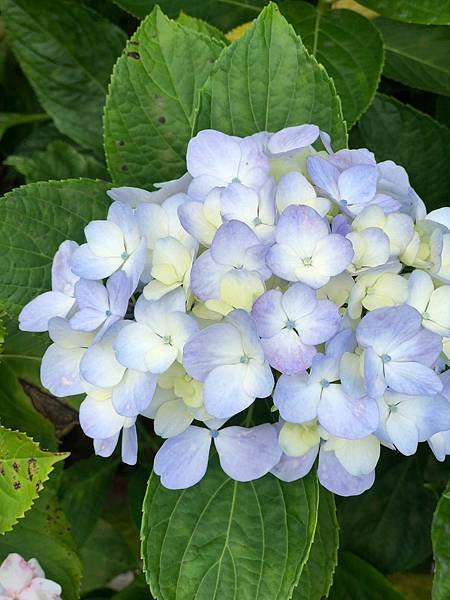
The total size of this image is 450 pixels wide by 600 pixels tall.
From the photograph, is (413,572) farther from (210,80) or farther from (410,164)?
(210,80)

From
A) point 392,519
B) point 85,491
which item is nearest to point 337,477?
point 392,519

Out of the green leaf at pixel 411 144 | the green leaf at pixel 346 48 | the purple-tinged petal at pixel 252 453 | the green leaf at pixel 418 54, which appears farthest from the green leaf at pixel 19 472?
the green leaf at pixel 418 54

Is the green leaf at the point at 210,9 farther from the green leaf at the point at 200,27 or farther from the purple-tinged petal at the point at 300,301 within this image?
the purple-tinged petal at the point at 300,301

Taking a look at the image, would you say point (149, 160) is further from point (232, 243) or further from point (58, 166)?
point (58, 166)

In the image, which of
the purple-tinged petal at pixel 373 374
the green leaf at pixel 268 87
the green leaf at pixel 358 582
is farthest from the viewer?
the green leaf at pixel 358 582

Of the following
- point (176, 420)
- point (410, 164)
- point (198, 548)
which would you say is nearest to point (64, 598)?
point (198, 548)

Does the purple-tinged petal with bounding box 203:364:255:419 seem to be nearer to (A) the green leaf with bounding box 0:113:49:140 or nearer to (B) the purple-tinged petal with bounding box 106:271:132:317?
(B) the purple-tinged petal with bounding box 106:271:132:317
